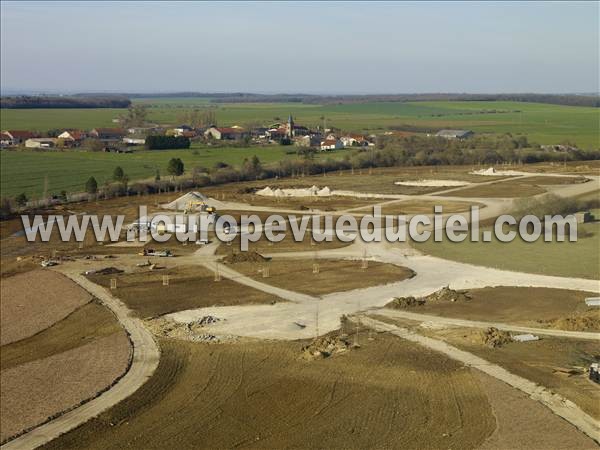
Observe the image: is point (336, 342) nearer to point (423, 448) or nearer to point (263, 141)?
point (423, 448)

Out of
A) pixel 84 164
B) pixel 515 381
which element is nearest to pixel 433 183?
pixel 84 164

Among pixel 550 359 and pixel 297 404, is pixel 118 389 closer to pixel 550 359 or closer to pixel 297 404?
pixel 297 404

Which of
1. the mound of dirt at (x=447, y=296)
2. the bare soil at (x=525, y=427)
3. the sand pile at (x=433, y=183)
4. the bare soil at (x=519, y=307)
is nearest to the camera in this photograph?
the bare soil at (x=525, y=427)

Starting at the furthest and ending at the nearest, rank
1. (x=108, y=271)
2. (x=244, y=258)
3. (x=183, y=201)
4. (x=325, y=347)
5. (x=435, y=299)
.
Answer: (x=183, y=201), (x=244, y=258), (x=108, y=271), (x=435, y=299), (x=325, y=347)

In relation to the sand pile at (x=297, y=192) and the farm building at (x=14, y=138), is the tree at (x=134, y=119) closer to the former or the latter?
the farm building at (x=14, y=138)

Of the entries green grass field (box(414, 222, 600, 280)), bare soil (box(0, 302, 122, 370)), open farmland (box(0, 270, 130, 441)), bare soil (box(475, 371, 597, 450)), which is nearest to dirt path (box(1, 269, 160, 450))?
open farmland (box(0, 270, 130, 441))

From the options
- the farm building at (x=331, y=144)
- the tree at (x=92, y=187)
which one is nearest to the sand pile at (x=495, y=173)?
the farm building at (x=331, y=144)
